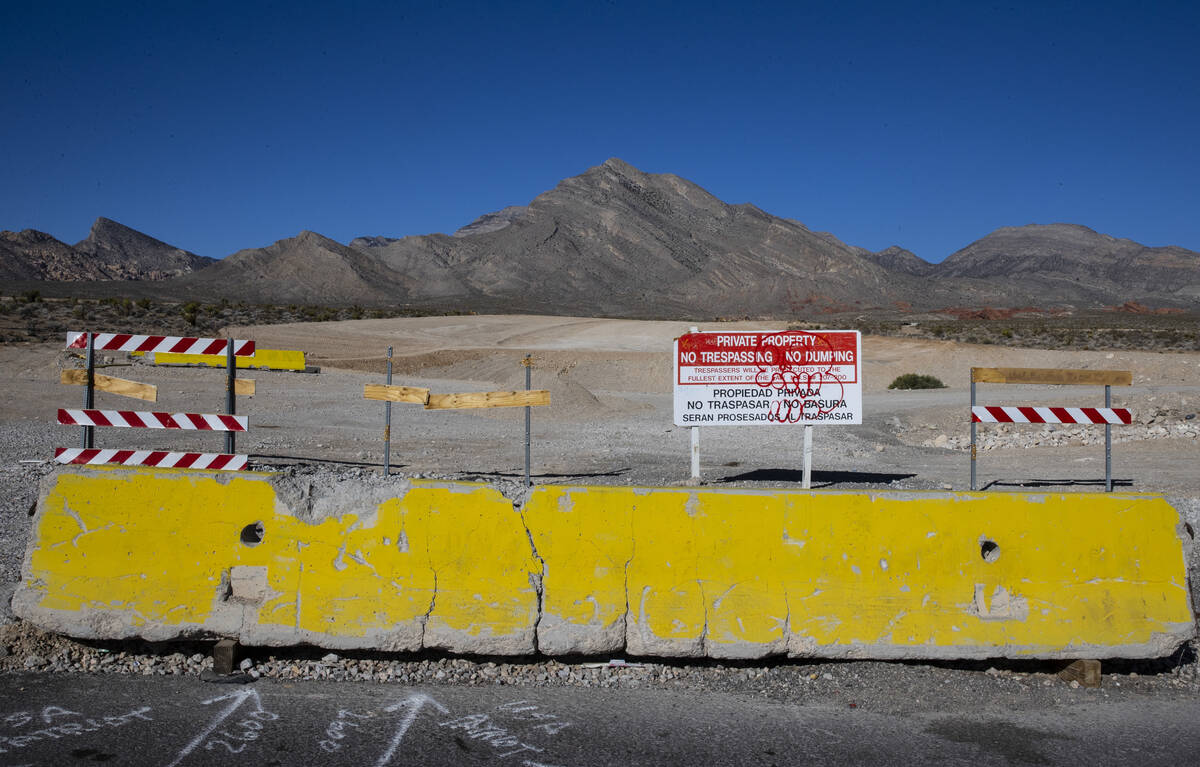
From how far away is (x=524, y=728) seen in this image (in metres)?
4.49

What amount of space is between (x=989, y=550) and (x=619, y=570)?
2142mm

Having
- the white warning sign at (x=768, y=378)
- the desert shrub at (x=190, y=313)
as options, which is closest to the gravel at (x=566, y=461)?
the white warning sign at (x=768, y=378)

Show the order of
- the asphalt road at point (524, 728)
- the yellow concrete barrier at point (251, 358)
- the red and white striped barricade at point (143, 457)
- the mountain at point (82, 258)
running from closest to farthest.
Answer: the asphalt road at point (524, 728) → the red and white striped barricade at point (143, 457) → the yellow concrete barrier at point (251, 358) → the mountain at point (82, 258)

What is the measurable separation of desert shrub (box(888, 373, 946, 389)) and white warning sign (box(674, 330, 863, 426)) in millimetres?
24033

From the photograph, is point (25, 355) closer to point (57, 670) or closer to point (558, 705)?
point (57, 670)

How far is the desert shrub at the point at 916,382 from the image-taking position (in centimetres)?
3316

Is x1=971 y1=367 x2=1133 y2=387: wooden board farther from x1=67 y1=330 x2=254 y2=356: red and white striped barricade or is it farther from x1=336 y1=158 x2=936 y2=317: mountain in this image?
x1=336 y1=158 x2=936 y2=317: mountain

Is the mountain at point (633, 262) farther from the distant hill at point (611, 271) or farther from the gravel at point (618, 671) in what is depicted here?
the gravel at point (618, 671)

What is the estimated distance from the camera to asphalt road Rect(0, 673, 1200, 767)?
418 centimetres

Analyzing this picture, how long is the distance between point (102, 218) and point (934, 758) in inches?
8878

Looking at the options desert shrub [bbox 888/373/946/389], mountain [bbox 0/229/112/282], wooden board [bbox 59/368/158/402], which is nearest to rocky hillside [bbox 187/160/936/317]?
mountain [bbox 0/229/112/282]

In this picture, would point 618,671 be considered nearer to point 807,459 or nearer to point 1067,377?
point 807,459

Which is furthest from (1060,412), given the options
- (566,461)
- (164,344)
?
(164,344)

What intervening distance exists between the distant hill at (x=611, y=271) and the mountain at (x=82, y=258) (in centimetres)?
46
